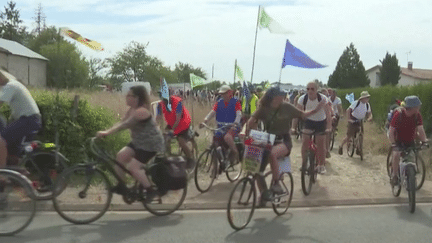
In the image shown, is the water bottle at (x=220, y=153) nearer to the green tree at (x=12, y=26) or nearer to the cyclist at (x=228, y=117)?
the cyclist at (x=228, y=117)

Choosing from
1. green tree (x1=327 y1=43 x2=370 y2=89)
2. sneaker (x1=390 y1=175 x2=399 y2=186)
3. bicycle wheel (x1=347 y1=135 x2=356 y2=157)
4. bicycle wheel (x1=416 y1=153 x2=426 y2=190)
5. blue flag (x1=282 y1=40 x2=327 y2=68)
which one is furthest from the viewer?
green tree (x1=327 y1=43 x2=370 y2=89)

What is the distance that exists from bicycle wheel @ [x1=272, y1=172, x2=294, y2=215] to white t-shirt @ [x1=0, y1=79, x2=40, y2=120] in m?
3.37

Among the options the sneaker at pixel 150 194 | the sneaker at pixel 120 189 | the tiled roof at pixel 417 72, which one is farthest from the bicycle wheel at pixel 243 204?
the tiled roof at pixel 417 72

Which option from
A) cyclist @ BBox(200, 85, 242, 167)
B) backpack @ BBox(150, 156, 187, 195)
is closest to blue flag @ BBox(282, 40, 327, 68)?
cyclist @ BBox(200, 85, 242, 167)

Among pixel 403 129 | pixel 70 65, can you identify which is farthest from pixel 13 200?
pixel 70 65

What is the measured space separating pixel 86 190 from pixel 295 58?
5184 millimetres

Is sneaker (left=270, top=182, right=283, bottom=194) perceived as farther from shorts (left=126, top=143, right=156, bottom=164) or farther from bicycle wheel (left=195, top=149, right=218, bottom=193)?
bicycle wheel (left=195, top=149, right=218, bottom=193)

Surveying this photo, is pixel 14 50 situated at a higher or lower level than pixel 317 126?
higher

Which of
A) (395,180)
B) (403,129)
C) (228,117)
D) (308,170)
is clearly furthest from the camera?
(228,117)

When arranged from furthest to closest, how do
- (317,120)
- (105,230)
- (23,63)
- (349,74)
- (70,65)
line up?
(349,74), (70,65), (23,63), (317,120), (105,230)

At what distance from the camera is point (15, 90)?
6660 millimetres

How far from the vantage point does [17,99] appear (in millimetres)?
6723

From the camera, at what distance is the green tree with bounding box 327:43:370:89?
72.4 m

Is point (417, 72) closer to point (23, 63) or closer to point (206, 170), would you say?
point (23, 63)
